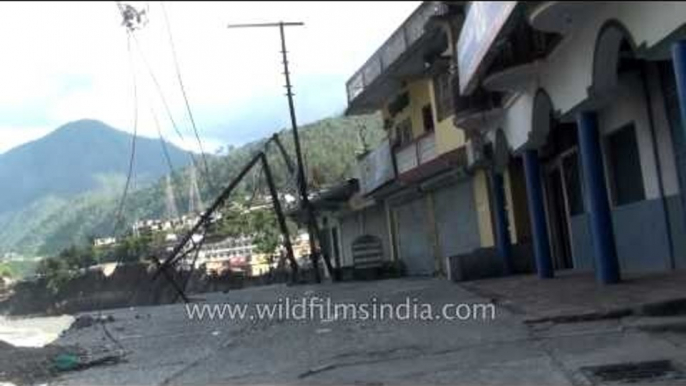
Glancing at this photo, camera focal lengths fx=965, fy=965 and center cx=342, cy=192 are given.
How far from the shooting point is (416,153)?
31453 millimetres

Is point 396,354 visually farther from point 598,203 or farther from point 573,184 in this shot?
point 573,184

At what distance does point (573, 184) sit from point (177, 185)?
63.7 metres

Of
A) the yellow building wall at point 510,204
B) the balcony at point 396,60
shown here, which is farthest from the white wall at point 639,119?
the yellow building wall at point 510,204

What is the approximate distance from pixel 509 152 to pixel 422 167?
28.8ft

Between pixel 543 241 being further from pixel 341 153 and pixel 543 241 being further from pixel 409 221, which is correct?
pixel 341 153

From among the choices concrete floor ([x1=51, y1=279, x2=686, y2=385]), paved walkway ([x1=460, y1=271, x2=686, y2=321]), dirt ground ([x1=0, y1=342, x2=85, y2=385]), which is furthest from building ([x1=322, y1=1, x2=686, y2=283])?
dirt ground ([x1=0, y1=342, x2=85, y2=385])

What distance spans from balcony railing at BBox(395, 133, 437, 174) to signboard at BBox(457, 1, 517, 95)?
19684mm

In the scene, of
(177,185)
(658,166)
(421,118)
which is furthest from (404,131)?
(177,185)

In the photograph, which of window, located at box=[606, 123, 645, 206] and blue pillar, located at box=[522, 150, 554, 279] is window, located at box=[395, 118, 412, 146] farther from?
window, located at box=[606, 123, 645, 206]

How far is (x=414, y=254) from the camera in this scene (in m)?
36.7

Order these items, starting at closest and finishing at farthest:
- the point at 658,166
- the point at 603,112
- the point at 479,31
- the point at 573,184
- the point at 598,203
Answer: the point at 479,31 < the point at 598,203 < the point at 658,166 < the point at 603,112 < the point at 573,184

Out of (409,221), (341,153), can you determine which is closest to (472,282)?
(409,221)

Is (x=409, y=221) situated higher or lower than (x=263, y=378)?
higher

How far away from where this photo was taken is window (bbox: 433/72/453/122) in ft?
88.3
